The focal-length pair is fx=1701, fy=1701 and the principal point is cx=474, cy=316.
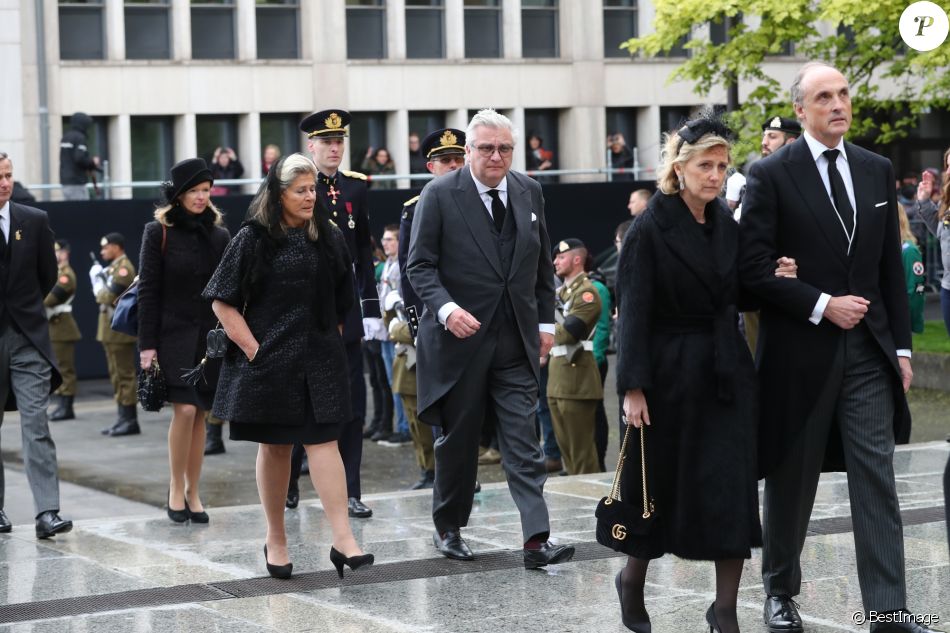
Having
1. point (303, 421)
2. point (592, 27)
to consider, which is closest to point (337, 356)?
point (303, 421)

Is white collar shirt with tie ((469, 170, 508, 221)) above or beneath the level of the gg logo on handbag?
above

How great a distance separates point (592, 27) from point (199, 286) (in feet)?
84.7

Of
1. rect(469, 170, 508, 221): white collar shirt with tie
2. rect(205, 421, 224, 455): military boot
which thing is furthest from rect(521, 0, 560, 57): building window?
rect(469, 170, 508, 221): white collar shirt with tie

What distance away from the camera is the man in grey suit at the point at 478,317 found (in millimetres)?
7820

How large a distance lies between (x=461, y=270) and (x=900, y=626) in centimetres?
276

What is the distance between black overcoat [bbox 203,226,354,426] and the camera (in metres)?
7.49

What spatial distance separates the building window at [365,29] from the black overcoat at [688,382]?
88.5ft

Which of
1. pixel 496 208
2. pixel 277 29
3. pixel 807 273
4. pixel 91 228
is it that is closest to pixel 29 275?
pixel 496 208

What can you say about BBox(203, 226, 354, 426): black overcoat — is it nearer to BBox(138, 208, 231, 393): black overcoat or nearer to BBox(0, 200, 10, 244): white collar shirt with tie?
BBox(138, 208, 231, 393): black overcoat

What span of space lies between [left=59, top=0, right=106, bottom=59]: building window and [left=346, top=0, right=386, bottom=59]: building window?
187 inches

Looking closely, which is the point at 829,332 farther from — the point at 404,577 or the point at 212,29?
the point at 212,29

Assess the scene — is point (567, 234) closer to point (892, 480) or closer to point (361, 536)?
point (361, 536)

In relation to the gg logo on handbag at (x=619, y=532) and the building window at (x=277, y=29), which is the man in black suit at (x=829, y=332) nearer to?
the gg logo on handbag at (x=619, y=532)

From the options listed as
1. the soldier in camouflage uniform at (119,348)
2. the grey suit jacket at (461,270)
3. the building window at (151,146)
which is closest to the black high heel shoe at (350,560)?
the grey suit jacket at (461,270)
